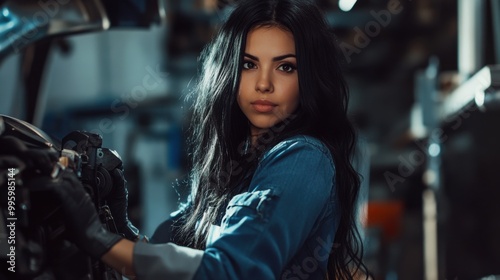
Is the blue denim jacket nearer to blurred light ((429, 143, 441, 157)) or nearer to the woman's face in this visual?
the woman's face

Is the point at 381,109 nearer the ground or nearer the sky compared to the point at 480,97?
nearer the sky

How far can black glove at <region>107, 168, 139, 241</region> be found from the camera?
1.99m

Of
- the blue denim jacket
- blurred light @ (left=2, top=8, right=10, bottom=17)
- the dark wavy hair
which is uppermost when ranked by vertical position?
blurred light @ (left=2, top=8, right=10, bottom=17)

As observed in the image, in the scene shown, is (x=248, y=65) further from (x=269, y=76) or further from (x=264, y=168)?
(x=264, y=168)

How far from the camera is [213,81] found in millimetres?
2135

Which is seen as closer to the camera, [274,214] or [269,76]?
[274,214]

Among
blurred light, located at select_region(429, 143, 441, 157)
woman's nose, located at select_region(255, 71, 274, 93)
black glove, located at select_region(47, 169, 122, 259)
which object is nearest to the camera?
black glove, located at select_region(47, 169, 122, 259)

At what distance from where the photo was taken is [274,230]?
167 cm

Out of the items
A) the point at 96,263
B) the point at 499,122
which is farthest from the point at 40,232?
the point at 499,122

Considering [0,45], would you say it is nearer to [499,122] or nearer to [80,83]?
[499,122]

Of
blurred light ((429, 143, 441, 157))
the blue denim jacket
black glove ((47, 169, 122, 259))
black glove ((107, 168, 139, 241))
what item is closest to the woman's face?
the blue denim jacket

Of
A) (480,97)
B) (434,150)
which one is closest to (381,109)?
(434,150)

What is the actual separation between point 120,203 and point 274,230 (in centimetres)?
55

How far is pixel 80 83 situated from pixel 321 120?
780cm
